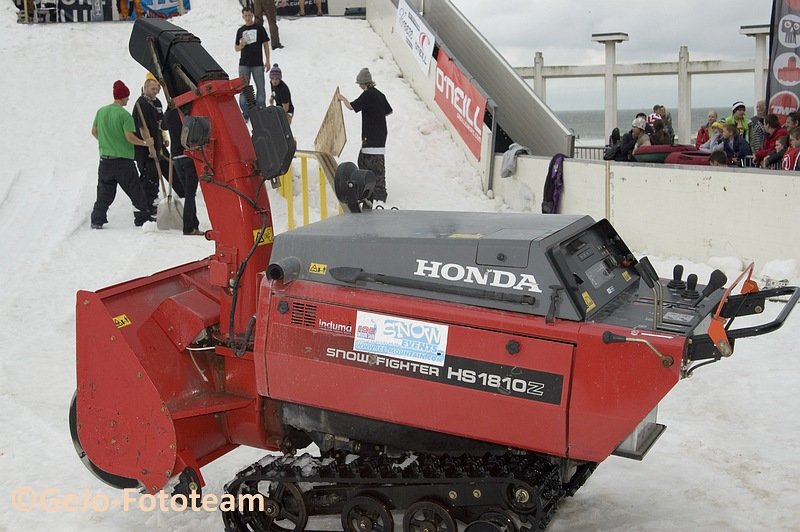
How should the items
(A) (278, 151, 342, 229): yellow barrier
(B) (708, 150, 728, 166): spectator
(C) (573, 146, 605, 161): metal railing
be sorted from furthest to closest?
(C) (573, 146, 605, 161): metal railing → (A) (278, 151, 342, 229): yellow barrier → (B) (708, 150, 728, 166): spectator

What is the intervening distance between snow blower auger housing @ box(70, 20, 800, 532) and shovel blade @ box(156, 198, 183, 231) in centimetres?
596

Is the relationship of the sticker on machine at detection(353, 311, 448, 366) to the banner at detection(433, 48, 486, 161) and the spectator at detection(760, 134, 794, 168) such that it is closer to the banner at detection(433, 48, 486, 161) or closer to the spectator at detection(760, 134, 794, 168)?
the spectator at detection(760, 134, 794, 168)

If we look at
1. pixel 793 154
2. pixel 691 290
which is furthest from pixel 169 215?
pixel 691 290

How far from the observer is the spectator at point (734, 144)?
38.6 ft

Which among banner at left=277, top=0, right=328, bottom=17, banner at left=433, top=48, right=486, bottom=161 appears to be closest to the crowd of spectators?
banner at left=433, top=48, right=486, bottom=161

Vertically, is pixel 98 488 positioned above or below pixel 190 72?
below

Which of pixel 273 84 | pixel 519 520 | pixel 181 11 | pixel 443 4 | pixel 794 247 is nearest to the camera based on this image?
pixel 519 520

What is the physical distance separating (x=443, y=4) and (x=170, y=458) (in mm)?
13316

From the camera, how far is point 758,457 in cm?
565

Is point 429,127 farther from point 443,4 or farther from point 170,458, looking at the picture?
point 170,458

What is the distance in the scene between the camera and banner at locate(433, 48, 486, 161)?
1403 centimetres

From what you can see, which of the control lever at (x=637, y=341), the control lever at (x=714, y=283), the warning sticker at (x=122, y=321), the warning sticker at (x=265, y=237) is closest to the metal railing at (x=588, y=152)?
the warning sticker at (x=265, y=237)

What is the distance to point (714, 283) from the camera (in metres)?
4.23

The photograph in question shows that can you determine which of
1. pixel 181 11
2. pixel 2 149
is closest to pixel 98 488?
pixel 2 149
